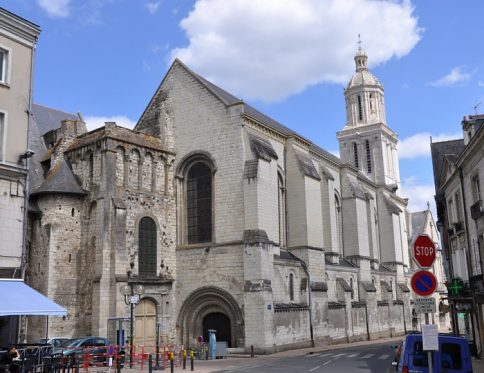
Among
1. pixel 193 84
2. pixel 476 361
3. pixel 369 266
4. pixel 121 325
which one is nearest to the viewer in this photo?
pixel 476 361

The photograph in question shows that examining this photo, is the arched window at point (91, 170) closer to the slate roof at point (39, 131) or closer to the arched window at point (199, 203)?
the slate roof at point (39, 131)

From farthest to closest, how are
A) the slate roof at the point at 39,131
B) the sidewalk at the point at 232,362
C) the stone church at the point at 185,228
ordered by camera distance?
1. the slate roof at the point at 39,131
2. the stone church at the point at 185,228
3. the sidewalk at the point at 232,362

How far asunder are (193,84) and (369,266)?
19.8m

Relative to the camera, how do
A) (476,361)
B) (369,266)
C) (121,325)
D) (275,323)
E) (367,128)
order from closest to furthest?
(476,361) → (121,325) → (275,323) → (369,266) → (367,128)

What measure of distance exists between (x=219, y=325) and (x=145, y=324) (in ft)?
12.4

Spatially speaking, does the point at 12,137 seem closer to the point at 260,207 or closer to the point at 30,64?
the point at 30,64

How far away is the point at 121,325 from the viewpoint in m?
23.0

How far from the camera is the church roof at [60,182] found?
81.5 feet

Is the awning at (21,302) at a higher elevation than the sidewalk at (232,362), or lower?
higher

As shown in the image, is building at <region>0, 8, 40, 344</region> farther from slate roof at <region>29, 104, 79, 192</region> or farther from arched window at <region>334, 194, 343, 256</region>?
arched window at <region>334, 194, 343, 256</region>

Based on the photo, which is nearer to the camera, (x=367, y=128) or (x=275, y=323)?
(x=275, y=323)

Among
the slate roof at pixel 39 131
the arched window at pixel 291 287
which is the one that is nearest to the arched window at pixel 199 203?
the arched window at pixel 291 287

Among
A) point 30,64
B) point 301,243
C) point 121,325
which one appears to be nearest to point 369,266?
point 301,243

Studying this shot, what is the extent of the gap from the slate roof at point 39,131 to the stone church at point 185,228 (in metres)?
0.10
